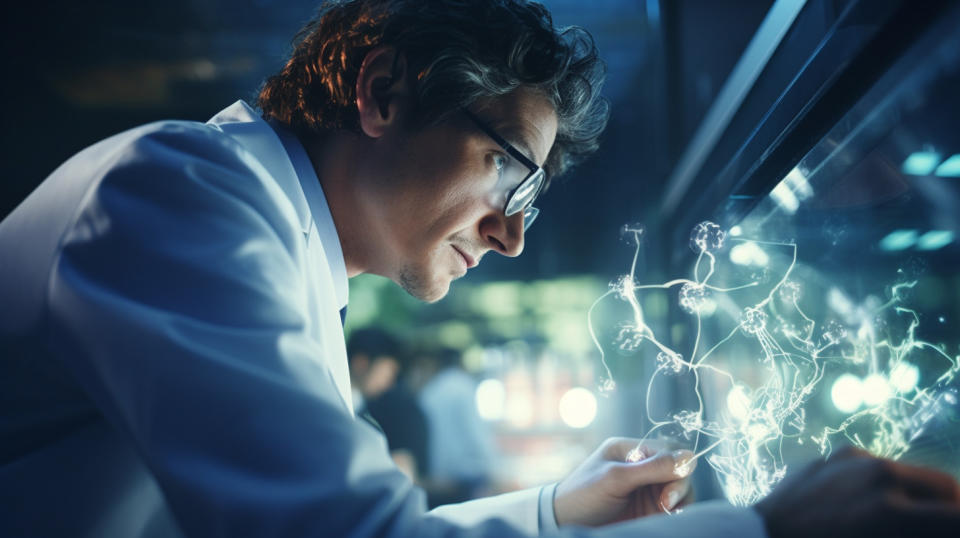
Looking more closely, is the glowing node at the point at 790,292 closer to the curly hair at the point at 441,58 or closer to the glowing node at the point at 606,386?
the glowing node at the point at 606,386

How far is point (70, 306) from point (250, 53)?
350 centimetres

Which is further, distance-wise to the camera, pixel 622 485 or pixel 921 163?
pixel 622 485

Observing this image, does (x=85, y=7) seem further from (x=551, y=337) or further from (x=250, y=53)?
(x=551, y=337)

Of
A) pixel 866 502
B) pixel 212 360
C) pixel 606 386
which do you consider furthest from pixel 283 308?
pixel 606 386

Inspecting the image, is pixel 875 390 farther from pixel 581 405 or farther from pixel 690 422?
pixel 581 405

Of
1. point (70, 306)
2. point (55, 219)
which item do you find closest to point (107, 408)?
point (70, 306)

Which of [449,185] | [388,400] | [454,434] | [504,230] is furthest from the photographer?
[454,434]

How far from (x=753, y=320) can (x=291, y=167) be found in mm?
1052

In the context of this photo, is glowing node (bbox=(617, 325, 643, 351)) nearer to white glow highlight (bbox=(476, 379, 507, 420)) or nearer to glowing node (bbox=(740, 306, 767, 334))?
glowing node (bbox=(740, 306, 767, 334))

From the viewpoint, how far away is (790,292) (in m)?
1.02

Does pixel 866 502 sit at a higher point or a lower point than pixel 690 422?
higher

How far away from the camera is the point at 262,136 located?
3.81 ft

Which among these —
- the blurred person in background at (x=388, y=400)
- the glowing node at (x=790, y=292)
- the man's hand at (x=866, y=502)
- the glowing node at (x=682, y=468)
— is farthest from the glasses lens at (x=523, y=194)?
the blurred person in background at (x=388, y=400)

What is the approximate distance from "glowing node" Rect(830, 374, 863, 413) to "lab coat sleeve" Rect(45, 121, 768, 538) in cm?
58
